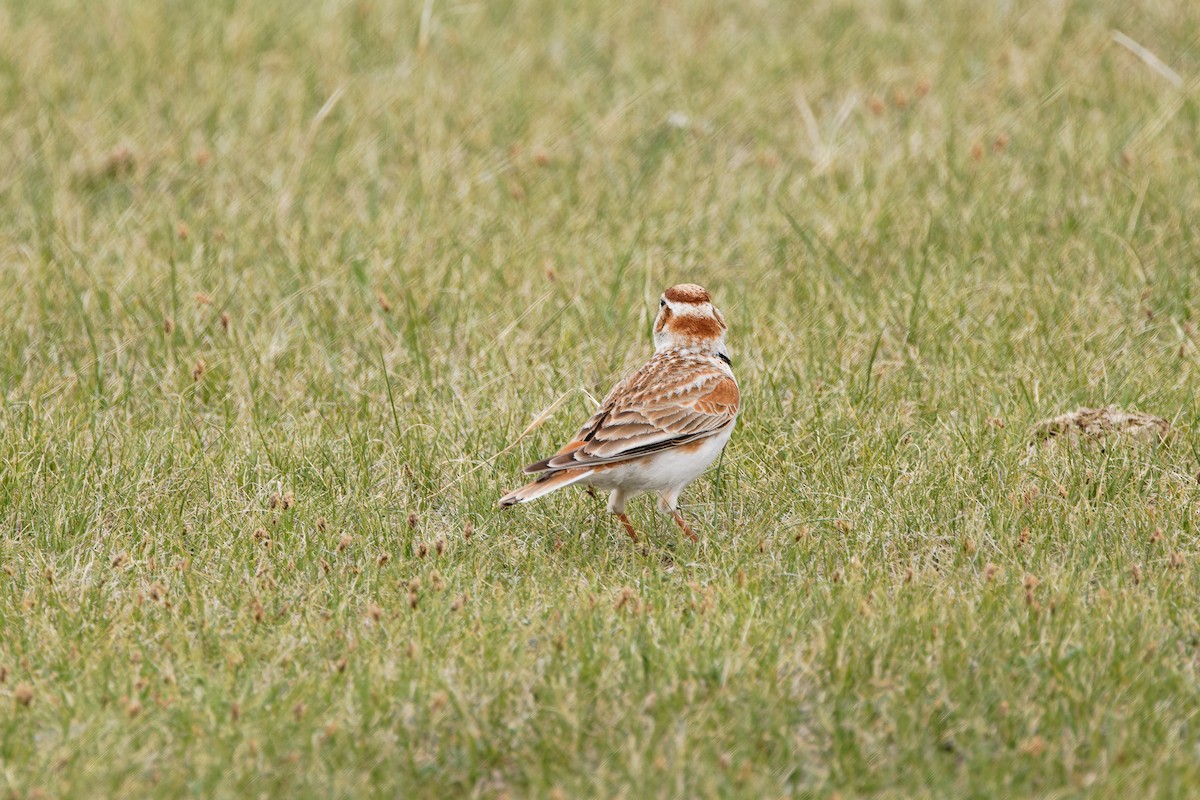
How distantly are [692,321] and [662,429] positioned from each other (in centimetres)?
81

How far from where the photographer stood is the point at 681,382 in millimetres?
6660

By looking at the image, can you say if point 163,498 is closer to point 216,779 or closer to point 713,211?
point 216,779

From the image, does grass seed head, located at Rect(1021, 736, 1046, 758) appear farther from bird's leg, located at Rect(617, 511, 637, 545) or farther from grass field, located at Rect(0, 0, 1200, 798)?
bird's leg, located at Rect(617, 511, 637, 545)

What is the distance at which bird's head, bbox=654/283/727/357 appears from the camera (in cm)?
702

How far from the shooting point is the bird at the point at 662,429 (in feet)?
20.3

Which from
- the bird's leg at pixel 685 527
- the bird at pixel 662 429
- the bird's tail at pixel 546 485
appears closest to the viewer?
the bird's tail at pixel 546 485

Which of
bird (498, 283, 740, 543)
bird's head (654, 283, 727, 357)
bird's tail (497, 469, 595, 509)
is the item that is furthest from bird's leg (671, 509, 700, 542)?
bird's head (654, 283, 727, 357)

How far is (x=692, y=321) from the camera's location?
702 cm

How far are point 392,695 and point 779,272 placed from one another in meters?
4.63

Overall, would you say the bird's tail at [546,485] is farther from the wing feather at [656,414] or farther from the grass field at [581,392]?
the grass field at [581,392]

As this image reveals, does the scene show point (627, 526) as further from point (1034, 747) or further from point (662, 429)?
point (1034, 747)

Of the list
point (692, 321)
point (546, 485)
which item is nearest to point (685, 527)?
point (546, 485)

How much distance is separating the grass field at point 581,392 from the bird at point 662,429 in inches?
11.3

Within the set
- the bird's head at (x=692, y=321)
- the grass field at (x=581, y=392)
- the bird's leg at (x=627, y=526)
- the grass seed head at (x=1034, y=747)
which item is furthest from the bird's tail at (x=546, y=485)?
the grass seed head at (x=1034, y=747)
